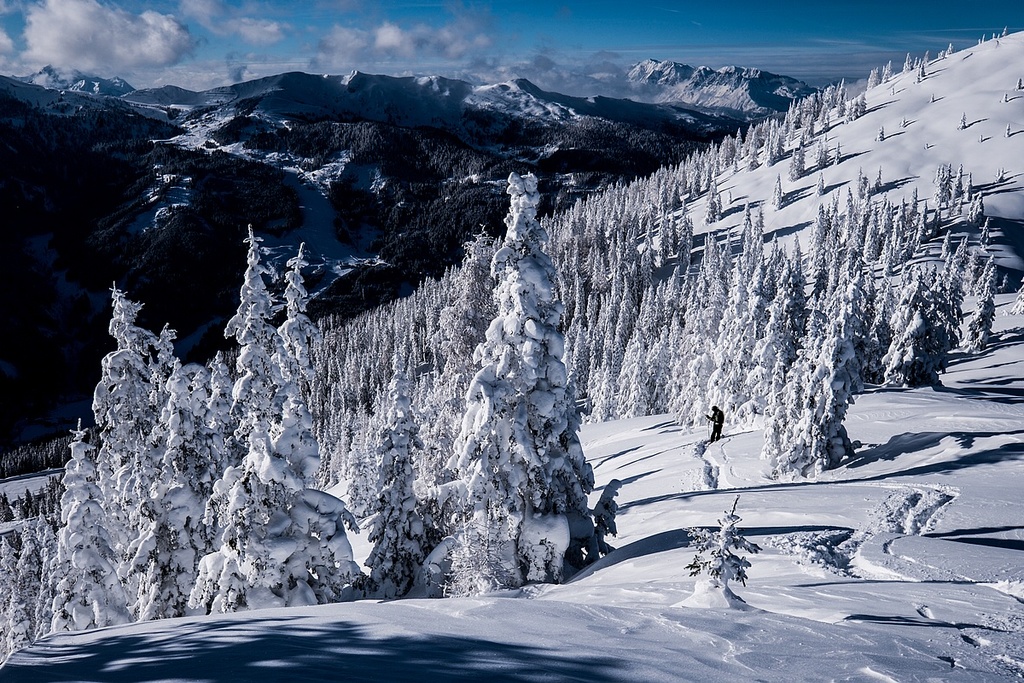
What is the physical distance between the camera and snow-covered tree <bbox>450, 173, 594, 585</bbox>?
1400cm

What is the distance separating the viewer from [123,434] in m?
17.1

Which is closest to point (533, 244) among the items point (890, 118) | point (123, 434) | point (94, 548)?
point (123, 434)

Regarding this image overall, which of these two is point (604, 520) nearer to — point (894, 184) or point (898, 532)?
point (898, 532)

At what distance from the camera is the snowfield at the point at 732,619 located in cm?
498

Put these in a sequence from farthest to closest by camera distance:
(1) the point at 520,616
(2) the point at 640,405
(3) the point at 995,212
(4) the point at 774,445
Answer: (3) the point at 995,212 → (2) the point at 640,405 → (4) the point at 774,445 → (1) the point at 520,616

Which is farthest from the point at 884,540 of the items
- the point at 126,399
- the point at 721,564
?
the point at 126,399

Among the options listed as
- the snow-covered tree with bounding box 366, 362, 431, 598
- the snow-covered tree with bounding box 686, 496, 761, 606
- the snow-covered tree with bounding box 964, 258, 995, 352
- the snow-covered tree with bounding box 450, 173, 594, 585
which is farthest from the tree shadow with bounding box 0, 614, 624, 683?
the snow-covered tree with bounding box 964, 258, 995, 352

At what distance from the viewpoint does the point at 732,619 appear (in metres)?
6.75

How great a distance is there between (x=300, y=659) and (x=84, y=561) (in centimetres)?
1635

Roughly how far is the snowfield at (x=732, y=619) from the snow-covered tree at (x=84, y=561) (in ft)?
42.2

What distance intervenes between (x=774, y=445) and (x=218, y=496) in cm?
2011

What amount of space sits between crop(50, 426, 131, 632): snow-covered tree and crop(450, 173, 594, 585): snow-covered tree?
11.7 metres

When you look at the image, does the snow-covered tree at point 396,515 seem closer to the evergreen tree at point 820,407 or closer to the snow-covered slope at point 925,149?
the evergreen tree at point 820,407

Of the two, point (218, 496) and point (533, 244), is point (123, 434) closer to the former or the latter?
point (218, 496)
